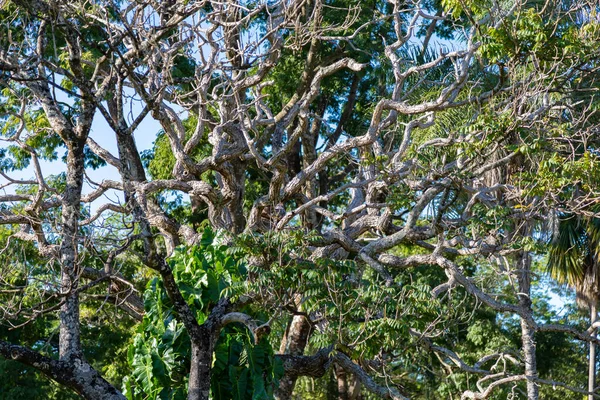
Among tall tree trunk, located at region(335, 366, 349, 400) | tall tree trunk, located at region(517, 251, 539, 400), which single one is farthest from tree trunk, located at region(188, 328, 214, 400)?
tall tree trunk, located at region(335, 366, 349, 400)

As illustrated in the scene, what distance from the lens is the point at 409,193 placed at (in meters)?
10.7

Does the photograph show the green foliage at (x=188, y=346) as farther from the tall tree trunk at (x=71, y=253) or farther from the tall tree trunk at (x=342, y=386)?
the tall tree trunk at (x=342, y=386)

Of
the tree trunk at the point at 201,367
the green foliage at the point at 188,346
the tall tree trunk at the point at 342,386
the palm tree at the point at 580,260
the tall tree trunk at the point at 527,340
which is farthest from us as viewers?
the tall tree trunk at the point at 342,386

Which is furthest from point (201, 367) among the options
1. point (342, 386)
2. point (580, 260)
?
point (580, 260)

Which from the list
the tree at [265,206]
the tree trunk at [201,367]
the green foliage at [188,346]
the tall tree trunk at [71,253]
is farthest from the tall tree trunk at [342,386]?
the tall tree trunk at [71,253]

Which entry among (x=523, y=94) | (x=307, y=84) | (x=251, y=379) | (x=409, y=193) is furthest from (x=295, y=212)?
(x=307, y=84)

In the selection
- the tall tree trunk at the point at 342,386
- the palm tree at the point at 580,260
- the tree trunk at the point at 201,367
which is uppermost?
the palm tree at the point at 580,260

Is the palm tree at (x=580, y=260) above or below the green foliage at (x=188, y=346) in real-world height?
above

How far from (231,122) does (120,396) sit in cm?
453

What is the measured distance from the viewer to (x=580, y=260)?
16391 mm

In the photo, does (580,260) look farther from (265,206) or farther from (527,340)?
(265,206)

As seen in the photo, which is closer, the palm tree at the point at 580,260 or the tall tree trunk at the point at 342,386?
the palm tree at the point at 580,260

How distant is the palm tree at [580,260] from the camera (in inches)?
644

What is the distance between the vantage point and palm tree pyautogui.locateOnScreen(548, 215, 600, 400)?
16.4 metres
